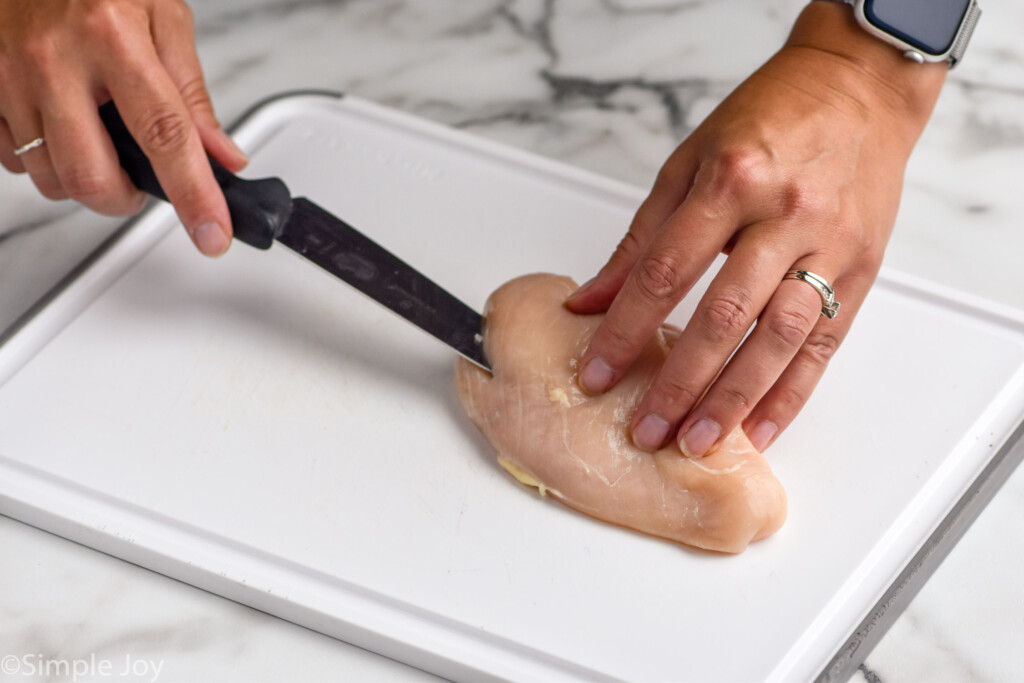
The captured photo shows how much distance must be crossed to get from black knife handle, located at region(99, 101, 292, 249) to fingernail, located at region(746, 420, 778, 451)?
2.90 ft

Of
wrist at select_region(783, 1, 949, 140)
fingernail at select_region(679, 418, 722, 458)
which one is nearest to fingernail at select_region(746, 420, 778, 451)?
fingernail at select_region(679, 418, 722, 458)

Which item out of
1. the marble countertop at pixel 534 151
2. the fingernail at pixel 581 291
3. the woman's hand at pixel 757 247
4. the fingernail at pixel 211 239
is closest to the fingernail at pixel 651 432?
the woman's hand at pixel 757 247

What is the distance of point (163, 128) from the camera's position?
169cm

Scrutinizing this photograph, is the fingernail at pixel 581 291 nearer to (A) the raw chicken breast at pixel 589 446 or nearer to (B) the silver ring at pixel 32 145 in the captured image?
(A) the raw chicken breast at pixel 589 446

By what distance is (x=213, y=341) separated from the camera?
191 cm

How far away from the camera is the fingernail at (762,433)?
1.69 m

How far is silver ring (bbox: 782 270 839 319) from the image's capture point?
1.61 m

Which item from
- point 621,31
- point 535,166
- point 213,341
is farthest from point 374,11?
point 213,341

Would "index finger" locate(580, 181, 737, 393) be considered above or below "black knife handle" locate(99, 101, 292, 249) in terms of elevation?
above

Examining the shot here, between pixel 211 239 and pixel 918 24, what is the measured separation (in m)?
1.32

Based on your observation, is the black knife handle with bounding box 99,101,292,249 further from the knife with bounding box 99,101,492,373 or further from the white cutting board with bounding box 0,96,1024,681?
the white cutting board with bounding box 0,96,1024,681

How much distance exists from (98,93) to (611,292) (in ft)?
3.13

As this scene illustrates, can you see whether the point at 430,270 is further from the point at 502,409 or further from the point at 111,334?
the point at 111,334

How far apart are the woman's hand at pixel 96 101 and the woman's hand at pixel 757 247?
0.69 meters
